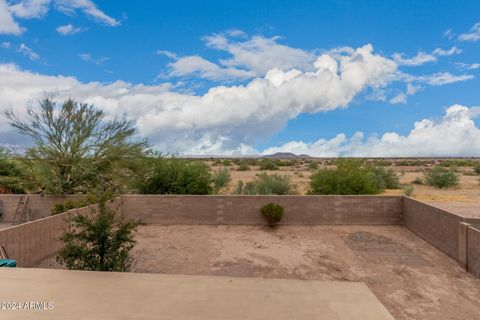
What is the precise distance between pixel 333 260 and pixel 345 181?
8.34 m

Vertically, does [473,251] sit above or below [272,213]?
below

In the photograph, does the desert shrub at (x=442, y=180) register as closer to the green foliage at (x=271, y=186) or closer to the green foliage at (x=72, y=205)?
the green foliage at (x=271, y=186)

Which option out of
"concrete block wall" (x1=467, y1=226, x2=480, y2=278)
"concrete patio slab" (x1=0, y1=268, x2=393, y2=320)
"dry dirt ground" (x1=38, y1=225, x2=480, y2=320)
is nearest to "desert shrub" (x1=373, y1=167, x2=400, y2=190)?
→ "dry dirt ground" (x1=38, y1=225, x2=480, y2=320)

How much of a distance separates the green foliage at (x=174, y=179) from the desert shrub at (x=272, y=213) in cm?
466

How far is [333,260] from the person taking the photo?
10391 mm

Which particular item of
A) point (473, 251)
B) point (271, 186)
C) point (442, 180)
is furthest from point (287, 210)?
point (442, 180)

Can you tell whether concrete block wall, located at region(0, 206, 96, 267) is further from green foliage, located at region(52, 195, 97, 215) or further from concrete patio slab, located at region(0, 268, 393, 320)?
concrete patio slab, located at region(0, 268, 393, 320)

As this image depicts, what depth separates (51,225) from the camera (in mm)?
11234

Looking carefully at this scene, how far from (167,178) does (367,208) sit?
10.3m

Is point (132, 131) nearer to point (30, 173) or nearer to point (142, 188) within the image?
point (142, 188)

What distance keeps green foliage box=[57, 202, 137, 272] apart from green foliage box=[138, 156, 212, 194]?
1012cm

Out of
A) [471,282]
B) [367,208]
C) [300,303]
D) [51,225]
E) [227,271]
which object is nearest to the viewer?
[300,303]

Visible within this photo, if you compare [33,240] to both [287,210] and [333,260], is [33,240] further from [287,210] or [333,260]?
[287,210]

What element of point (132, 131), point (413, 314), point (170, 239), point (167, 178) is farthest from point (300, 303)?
A: point (132, 131)
